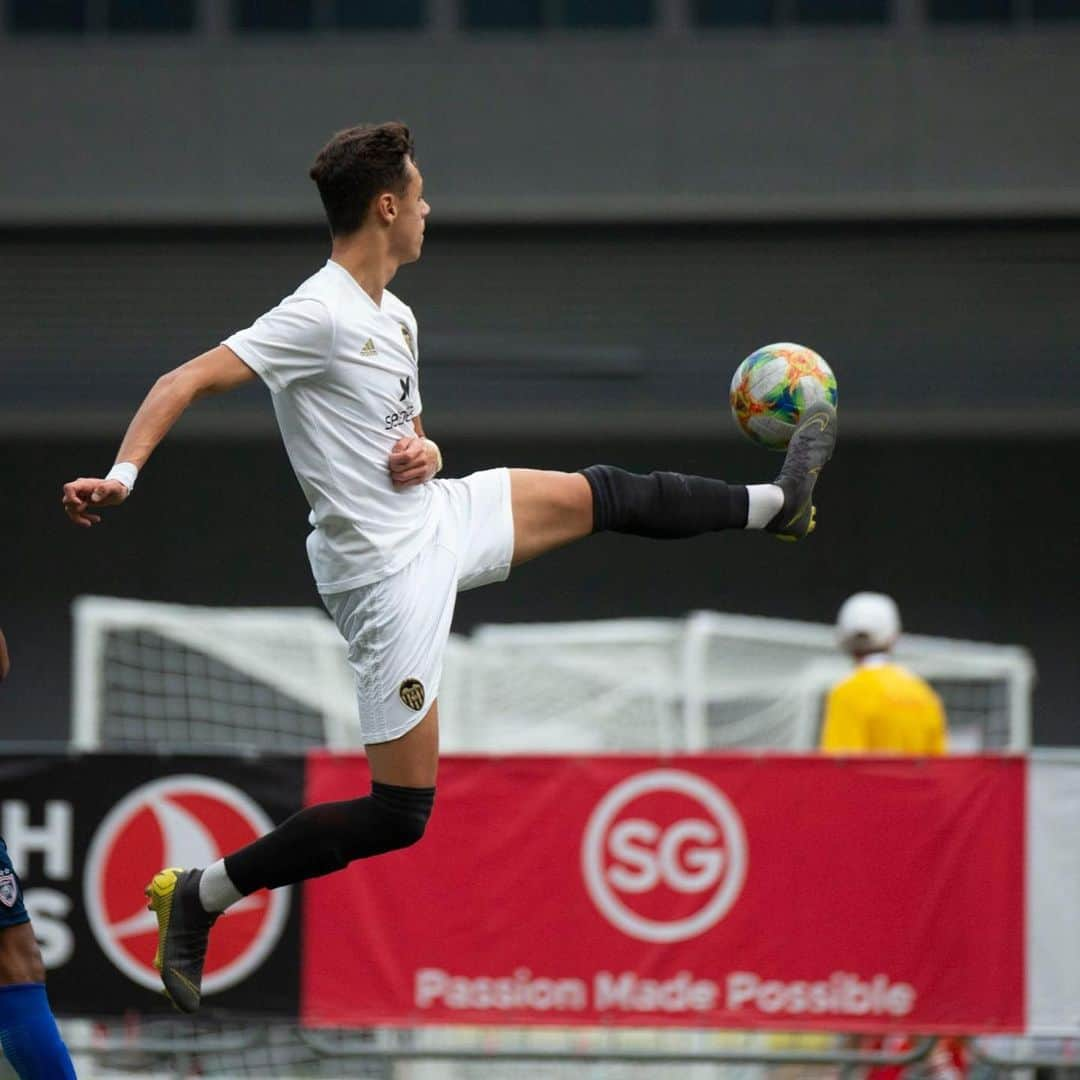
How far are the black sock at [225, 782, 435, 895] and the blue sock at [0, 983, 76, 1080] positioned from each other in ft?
2.32

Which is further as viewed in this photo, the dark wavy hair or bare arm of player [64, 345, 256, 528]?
the dark wavy hair

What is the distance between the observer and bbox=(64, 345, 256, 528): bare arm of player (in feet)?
15.3

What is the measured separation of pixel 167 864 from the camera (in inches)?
316

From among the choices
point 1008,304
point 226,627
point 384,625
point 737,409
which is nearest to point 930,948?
point 737,409

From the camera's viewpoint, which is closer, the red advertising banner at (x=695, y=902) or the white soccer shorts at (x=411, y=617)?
the white soccer shorts at (x=411, y=617)

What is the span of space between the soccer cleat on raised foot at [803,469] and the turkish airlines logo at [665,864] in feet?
8.24

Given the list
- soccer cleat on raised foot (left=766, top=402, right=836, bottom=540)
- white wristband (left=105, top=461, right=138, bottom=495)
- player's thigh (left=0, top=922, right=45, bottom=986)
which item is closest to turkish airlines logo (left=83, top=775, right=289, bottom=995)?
player's thigh (left=0, top=922, right=45, bottom=986)

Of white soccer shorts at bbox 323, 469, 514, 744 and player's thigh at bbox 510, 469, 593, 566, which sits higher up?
player's thigh at bbox 510, 469, 593, 566

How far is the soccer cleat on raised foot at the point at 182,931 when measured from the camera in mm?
5535

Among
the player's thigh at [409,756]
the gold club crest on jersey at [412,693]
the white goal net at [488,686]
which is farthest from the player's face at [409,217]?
the white goal net at [488,686]

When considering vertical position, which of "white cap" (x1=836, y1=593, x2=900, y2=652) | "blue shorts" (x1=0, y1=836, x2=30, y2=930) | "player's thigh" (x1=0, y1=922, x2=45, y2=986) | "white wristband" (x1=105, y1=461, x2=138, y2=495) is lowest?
"player's thigh" (x1=0, y1=922, x2=45, y2=986)

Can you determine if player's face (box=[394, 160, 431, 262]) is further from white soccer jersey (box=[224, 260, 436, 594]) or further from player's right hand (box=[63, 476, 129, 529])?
player's right hand (box=[63, 476, 129, 529])

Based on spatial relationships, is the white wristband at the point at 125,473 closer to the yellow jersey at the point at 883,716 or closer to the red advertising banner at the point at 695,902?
the red advertising banner at the point at 695,902

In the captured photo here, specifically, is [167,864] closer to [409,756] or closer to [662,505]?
[409,756]
